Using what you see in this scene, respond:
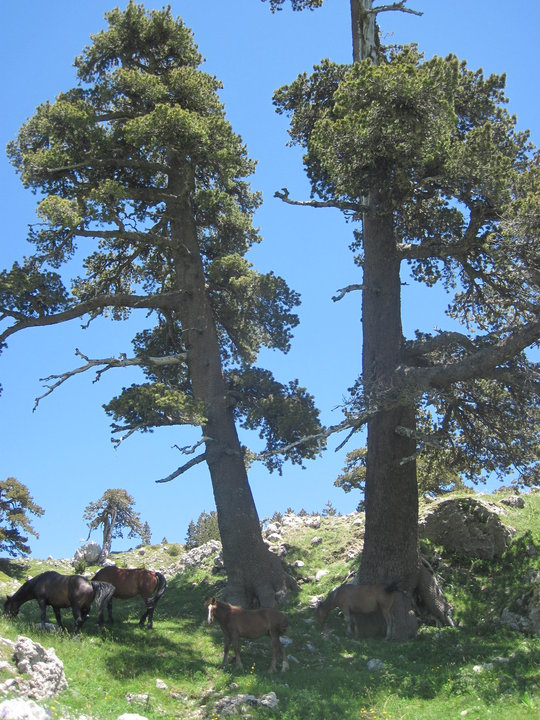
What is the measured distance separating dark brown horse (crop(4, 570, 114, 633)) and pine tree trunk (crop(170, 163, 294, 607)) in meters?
4.72

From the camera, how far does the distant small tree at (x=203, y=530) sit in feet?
113

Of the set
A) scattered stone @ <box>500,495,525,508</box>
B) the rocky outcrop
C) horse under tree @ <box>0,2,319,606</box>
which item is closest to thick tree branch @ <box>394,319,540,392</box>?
horse under tree @ <box>0,2,319,606</box>

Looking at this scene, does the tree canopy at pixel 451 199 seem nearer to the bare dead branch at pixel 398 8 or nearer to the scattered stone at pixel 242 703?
the bare dead branch at pixel 398 8

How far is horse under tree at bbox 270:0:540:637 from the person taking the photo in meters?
17.9

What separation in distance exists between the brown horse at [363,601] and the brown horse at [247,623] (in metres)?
3.20

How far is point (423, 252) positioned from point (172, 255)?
8009 millimetres

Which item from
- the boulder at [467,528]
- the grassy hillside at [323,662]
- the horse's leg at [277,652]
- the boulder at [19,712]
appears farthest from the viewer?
the boulder at [467,528]

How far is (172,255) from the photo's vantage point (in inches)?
919

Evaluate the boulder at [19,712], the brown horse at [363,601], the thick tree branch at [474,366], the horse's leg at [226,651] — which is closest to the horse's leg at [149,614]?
the horse's leg at [226,651]

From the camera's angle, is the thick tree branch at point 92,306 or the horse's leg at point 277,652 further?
the thick tree branch at point 92,306

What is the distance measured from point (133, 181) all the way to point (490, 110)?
36.8 feet

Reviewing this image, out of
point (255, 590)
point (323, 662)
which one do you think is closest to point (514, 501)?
point (255, 590)

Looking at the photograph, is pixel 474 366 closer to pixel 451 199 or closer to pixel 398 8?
pixel 451 199

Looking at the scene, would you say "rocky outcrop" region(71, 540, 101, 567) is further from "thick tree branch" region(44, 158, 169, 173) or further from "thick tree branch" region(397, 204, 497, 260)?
"thick tree branch" region(397, 204, 497, 260)
